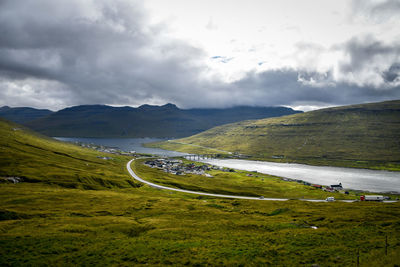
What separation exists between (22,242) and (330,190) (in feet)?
559

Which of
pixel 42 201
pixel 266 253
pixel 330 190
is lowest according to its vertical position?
pixel 330 190

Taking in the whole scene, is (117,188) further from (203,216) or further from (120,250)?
(120,250)

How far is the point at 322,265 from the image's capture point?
28.0m

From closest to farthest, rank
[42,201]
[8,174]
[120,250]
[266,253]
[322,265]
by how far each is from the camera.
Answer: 1. [322,265]
2. [266,253]
3. [120,250]
4. [42,201]
5. [8,174]

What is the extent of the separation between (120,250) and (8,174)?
3836 inches

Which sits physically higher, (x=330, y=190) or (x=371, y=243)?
(x=371, y=243)

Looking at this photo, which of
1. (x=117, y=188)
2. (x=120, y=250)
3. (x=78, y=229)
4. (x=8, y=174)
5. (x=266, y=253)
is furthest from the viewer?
(x=117, y=188)

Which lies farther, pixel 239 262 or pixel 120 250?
pixel 120 250

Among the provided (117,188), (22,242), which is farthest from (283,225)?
(117,188)

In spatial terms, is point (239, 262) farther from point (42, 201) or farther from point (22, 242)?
point (42, 201)

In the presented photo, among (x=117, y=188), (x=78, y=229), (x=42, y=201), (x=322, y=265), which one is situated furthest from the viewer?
(x=117, y=188)

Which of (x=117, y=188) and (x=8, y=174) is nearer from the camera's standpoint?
(x=8, y=174)

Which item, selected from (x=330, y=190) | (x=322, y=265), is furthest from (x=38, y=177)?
(x=330, y=190)

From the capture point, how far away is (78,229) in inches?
1758
